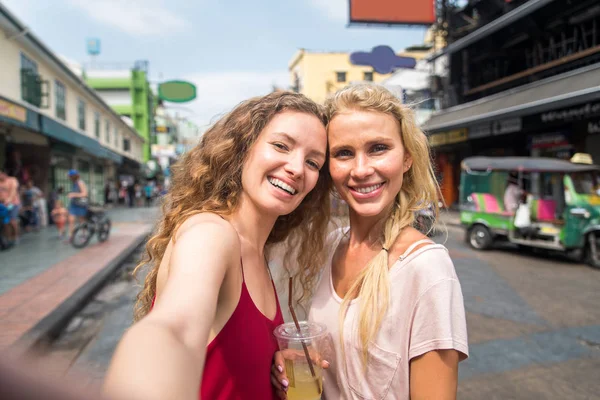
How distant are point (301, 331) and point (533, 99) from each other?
42.9 ft

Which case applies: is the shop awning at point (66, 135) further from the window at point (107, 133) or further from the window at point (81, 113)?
the window at point (107, 133)

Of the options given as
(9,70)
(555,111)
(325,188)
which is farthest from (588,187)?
(9,70)

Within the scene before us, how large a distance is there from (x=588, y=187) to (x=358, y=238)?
28.5 ft

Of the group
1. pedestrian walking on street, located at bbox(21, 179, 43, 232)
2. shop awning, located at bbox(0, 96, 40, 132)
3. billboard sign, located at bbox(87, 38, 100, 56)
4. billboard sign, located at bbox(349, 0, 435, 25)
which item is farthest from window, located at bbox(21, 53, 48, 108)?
billboard sign, located at bbox(87, 38, 100, 56)

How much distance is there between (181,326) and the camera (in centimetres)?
93

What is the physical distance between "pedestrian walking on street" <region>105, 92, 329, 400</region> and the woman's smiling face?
9 centimetres

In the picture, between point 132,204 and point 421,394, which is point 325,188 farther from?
point 132,204

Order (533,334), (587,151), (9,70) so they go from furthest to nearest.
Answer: (587,151) < (9,70) < (533,334)

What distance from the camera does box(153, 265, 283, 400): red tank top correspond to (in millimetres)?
1146

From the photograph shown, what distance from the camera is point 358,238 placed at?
173 centimetres

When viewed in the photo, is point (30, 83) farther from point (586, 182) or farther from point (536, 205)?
point (586, 182)

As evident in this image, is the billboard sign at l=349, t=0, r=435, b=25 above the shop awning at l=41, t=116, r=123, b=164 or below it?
above

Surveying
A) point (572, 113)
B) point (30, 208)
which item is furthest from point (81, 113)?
point (572, 113)

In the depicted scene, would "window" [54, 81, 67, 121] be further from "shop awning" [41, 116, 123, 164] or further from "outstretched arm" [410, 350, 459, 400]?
"outstretched arm" [410, 350, 459, 400]
